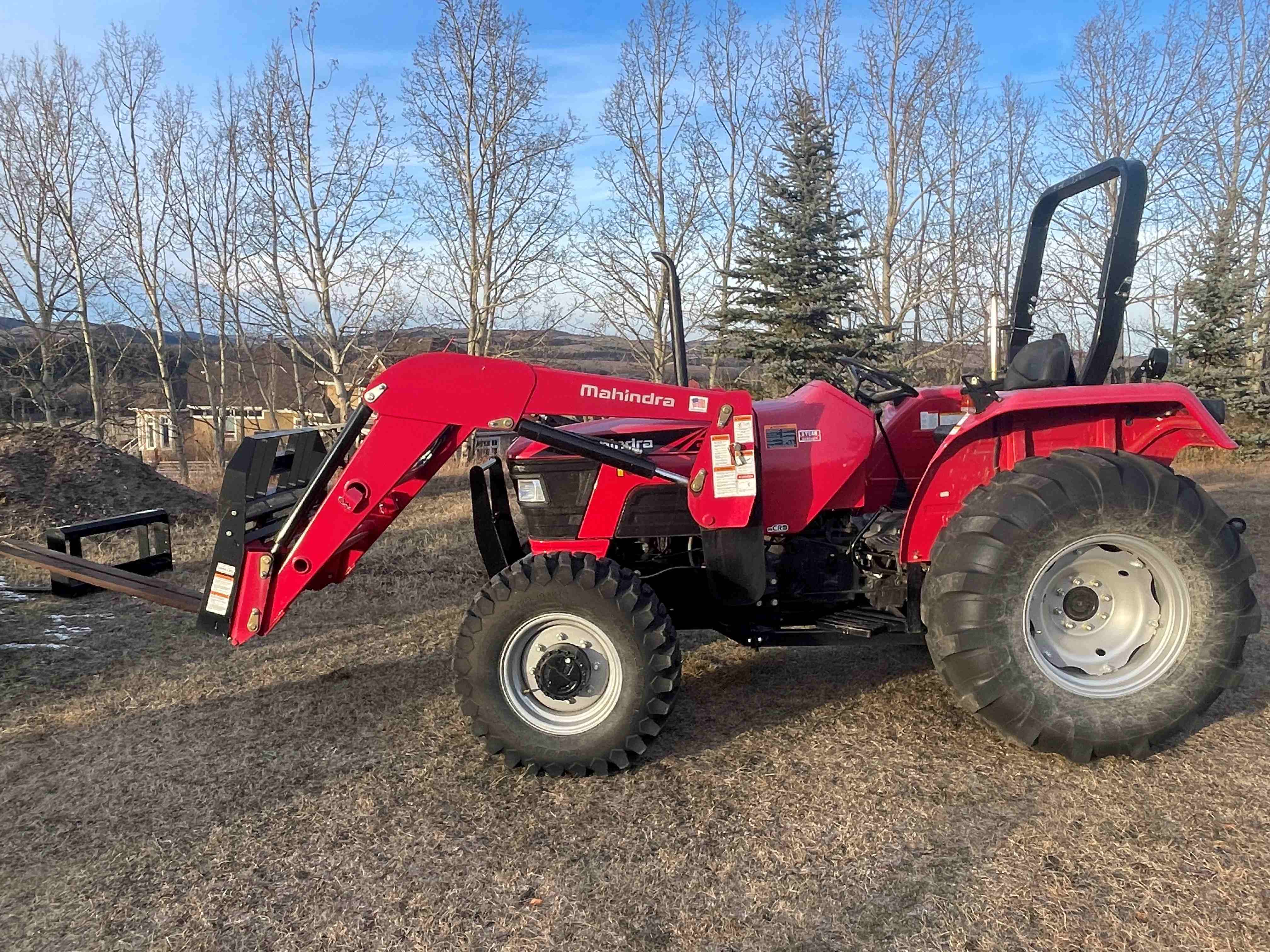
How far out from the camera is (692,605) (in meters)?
3.54

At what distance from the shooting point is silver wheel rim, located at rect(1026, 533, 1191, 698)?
312 centimetres

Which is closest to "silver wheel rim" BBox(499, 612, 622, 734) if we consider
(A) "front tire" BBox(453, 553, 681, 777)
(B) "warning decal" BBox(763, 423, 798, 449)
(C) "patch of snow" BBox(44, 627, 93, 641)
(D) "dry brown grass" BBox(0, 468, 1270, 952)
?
(A) "front tire" BBox(453, 553, 681, 777)

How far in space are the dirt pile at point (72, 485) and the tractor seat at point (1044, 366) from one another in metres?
7.54

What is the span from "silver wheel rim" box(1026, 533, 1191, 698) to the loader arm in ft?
3.86

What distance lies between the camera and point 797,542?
3.60 metres

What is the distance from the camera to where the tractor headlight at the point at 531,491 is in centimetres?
347

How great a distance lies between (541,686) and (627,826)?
0.62 m

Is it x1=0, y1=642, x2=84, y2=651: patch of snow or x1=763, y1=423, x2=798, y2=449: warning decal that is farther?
x1=0, y1=642, x2=84, y2=651: patch of snow

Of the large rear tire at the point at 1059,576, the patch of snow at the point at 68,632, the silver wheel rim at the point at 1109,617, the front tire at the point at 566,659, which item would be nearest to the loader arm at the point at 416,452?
the front tire at the point at 566,659

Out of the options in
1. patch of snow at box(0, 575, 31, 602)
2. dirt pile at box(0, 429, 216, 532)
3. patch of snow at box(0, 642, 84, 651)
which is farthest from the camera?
dirt pile at box(0, 429, 216, 532)

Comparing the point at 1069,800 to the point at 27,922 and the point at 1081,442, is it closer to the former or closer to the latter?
the point at 1081,442

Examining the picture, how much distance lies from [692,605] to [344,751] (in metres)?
1.50

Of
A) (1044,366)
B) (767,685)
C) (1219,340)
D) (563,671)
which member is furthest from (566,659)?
(1219,340)

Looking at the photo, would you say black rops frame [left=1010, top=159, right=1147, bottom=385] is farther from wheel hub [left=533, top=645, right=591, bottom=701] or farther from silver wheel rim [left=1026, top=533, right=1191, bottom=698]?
wheel hub [left=533, top=645, right=591, bottom=701]
